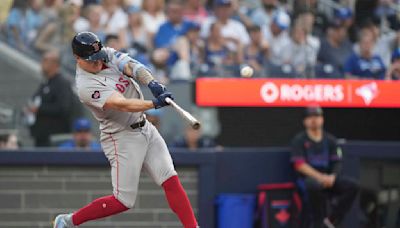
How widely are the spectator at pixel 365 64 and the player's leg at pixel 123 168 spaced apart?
171 inches

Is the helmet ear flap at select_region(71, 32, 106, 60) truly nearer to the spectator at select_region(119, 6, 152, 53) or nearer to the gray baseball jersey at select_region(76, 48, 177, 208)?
the gray baseball jersey at select_region(76, 48, 177, 208)

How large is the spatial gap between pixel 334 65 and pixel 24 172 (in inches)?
168

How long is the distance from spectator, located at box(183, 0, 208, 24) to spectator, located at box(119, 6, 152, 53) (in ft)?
2.36

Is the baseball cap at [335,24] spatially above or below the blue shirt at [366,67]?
above

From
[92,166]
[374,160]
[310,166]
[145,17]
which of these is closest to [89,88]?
[92,166]

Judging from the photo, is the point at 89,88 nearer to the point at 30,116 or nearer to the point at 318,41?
the point at 30,116

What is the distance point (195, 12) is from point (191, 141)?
8.73 feet

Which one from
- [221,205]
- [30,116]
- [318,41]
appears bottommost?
[221,205]

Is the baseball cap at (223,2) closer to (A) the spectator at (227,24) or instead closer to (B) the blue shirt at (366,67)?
(A) the spectator at (227,24)

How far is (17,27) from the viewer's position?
36.7 feet

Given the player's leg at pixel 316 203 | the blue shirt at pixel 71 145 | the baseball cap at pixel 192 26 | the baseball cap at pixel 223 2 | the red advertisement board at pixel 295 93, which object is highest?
the baseball cap at pixel 223 2

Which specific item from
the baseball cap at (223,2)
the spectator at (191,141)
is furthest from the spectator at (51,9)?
the spectator at (191,141)

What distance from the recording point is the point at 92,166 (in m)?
9.25

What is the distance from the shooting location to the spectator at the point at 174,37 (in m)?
11.2
